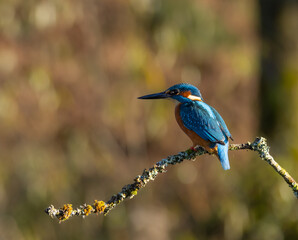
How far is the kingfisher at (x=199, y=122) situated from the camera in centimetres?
285

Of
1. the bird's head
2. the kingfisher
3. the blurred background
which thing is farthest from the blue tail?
the blurred background

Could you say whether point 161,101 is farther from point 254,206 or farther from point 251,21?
point 251,21

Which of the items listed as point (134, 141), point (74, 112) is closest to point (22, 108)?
point (74, 112)

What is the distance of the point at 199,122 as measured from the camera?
303cm

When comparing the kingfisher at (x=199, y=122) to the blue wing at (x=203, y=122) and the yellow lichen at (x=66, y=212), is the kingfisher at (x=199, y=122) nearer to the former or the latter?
the blue wing at (x=203, y=122)

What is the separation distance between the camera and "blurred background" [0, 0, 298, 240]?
277 inches

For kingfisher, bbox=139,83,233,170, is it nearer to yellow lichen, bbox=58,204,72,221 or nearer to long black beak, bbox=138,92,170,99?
long black beak, bbox=138,92,170,99

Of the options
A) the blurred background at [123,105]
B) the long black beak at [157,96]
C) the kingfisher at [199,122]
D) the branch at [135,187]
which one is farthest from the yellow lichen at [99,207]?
the blurred background at [123,105]

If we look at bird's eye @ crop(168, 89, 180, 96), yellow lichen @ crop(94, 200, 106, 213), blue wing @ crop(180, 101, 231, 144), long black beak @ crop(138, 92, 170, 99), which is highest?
bird's eye @ crop(168, 89, 180, 96)

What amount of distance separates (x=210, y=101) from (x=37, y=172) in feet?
9.35

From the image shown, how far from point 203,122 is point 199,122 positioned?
2 cm

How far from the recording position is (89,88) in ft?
26.8

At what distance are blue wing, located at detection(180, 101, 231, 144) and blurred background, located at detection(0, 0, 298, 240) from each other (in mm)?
3755

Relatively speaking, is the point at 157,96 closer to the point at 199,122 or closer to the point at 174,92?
the point at 174,92
